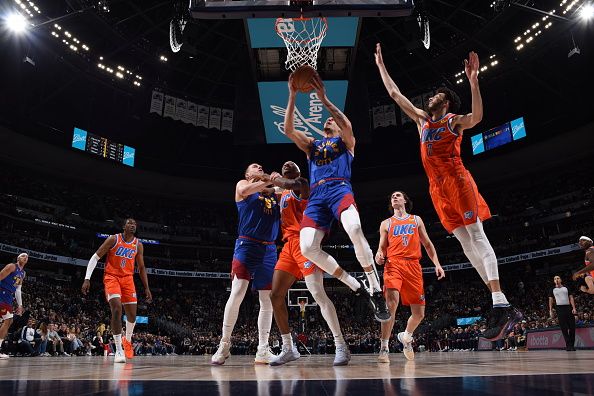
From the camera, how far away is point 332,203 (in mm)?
5070

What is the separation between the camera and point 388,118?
2788cm

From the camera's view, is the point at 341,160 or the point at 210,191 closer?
the point at 341,160

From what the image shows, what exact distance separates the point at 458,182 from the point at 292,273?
2250 millimetres

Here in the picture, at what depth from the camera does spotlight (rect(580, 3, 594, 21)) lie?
1844 cm

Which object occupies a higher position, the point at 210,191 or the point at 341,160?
the point at 210,191

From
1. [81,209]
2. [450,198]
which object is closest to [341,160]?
[450,198]

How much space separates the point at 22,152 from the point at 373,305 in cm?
2857

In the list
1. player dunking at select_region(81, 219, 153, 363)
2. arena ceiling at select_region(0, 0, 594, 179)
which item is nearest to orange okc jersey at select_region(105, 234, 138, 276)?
player dunking at select_region(81, 219, 153, 363)

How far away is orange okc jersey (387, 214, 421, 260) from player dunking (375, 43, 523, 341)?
2.44 meters

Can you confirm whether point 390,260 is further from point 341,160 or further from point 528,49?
point 528,49

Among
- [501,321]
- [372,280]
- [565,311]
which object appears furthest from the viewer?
[565,311]

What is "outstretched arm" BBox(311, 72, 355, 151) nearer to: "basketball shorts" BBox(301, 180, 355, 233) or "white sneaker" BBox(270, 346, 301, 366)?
"basketball shorts" BBox(301, 180, 355, 233)

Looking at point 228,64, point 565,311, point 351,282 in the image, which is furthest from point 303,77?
point 228,64

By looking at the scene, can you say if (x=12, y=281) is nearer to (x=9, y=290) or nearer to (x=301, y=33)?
(x=9, y=290)
